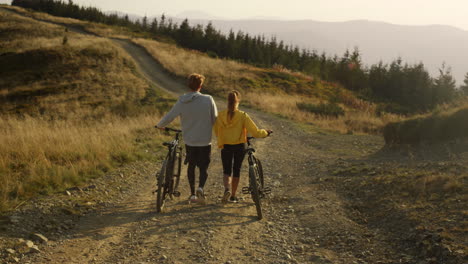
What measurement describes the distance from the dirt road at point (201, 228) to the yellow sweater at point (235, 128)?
126 cm

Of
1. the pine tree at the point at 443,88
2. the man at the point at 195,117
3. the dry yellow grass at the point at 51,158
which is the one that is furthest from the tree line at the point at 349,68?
the man at the point at 195,117

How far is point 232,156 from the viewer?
6.72m

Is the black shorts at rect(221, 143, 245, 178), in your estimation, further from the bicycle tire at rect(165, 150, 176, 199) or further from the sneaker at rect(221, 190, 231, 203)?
the bicycle tire at rect(165, 150, 176, 199)

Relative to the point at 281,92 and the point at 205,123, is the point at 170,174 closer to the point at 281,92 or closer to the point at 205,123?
the point at 205,123

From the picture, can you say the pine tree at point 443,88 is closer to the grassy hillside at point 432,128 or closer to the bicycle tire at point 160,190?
the grassy hillside at point 432,128

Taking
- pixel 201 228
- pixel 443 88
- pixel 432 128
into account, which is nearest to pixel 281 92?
pixel 432 128

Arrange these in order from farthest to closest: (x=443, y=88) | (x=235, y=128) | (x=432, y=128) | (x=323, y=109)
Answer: (x=443, y=88) → (x=323, y=109) → (x=432, y=128) → (x=235, y=128)

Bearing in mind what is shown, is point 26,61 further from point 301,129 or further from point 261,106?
point 301,129

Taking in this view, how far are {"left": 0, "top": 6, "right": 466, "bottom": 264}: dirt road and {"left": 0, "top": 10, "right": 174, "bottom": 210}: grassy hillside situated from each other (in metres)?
0.82

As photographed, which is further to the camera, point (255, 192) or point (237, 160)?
point (237, 160)

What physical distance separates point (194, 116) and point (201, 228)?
1852 millimetres

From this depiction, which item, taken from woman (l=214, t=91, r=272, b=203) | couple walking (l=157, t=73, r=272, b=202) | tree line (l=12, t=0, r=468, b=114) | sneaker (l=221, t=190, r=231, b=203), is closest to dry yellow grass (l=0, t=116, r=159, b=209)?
couple walking (l=157, t=73, r=272, b=202)

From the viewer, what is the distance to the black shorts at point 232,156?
6.64 metres

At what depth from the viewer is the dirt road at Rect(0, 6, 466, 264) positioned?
4848 millimetres
